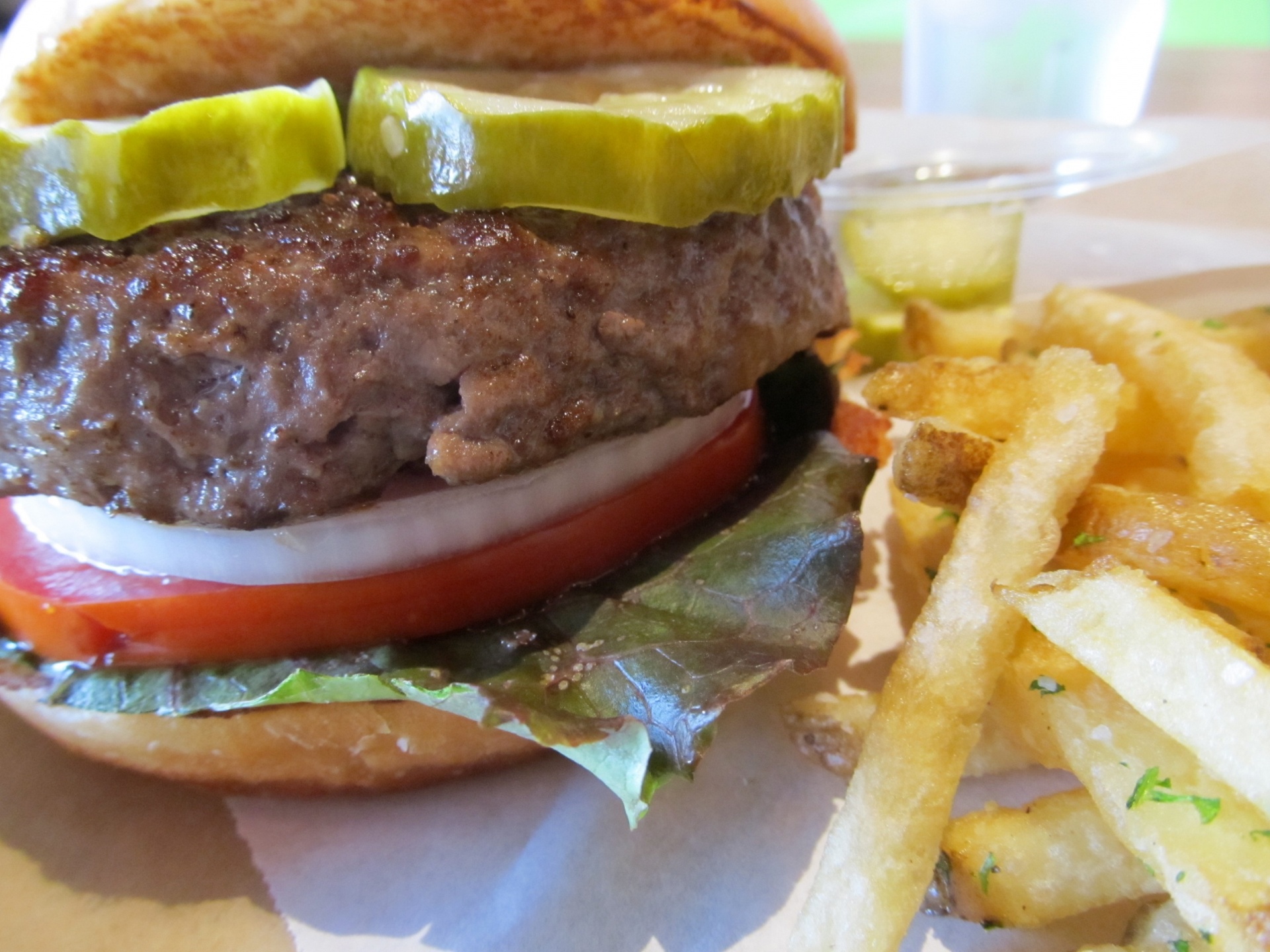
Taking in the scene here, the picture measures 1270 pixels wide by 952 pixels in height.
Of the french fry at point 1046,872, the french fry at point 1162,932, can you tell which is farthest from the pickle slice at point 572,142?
the french fry at point 1162,932

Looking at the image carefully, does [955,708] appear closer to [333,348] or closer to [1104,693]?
[1104,693]

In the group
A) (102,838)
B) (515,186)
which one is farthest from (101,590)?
(515,186)

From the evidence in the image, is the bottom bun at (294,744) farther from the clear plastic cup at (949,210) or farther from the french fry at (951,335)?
the clear plastic cup at (949,210)

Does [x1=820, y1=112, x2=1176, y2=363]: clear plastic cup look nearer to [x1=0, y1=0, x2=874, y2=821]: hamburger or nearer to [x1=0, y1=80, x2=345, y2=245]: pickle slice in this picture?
[x1=0, y1=0, x2=874, y2=821]: hamburger

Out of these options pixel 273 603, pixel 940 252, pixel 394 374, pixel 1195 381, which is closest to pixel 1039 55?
pixel 940 252

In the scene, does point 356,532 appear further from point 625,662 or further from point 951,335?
point 951,335

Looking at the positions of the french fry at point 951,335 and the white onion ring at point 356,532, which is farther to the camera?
the french fry at point 951,335
